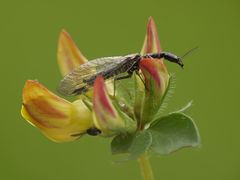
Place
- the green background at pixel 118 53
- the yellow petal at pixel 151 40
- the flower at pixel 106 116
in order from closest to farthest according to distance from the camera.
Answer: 1. the flower at pixel 106 116
2. the yellow petal at pixel 151 40
3. the green background at pixel 118 53

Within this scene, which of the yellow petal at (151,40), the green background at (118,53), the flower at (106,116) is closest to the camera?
the flower at (106,116)

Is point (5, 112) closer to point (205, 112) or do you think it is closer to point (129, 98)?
point (205, 112)

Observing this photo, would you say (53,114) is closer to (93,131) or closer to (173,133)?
(93,131)

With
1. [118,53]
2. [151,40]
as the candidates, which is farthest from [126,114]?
[118,53]

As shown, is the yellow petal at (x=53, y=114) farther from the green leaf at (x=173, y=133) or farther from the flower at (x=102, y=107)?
the green leaf at (x=173, y=133)

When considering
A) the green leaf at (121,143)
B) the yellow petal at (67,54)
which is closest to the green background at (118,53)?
the yellow petal at (67,54)

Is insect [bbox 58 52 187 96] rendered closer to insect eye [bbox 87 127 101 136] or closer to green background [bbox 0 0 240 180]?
insect eye [bbox 87 127 101 136]

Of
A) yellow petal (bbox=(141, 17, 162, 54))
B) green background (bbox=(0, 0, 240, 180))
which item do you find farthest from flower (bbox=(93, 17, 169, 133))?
green background (bbox=(0, 0, 240, 180))
